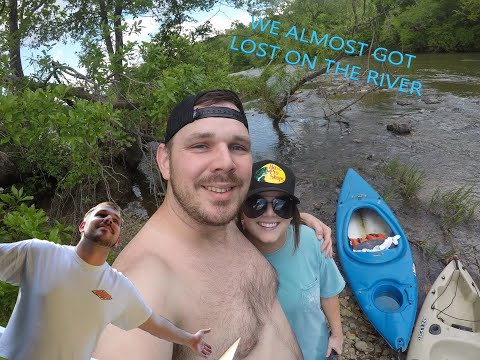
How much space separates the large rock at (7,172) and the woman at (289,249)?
236 inches

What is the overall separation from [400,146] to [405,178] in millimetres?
2387

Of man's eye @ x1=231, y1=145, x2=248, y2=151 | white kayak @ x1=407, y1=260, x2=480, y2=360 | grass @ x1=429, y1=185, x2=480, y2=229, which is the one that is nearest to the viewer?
man's eye @ x1=231, y1=145, x2=248, y2=151

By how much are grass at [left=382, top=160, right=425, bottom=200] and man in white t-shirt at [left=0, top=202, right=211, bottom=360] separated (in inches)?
273

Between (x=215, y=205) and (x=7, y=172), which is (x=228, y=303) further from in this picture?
(x=7, y=172)

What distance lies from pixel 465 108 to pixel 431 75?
5065 mm

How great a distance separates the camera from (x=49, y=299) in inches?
32.0

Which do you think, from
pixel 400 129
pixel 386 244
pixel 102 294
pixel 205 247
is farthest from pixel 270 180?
pixel 400 129

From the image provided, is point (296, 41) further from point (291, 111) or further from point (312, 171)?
point (291, 111)

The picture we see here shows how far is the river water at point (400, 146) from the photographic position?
19.5ft

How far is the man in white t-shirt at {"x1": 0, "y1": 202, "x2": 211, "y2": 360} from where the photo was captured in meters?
0.81

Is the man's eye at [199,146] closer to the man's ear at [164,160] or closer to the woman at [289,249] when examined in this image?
the man's ear at [164,160]

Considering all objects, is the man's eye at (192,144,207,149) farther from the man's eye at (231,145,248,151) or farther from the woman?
the woman

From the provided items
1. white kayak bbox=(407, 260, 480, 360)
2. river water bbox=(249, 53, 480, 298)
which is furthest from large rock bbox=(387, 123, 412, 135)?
white kayak bbox=(407, 260, 480, 360)

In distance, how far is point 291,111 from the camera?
42.4 ft
